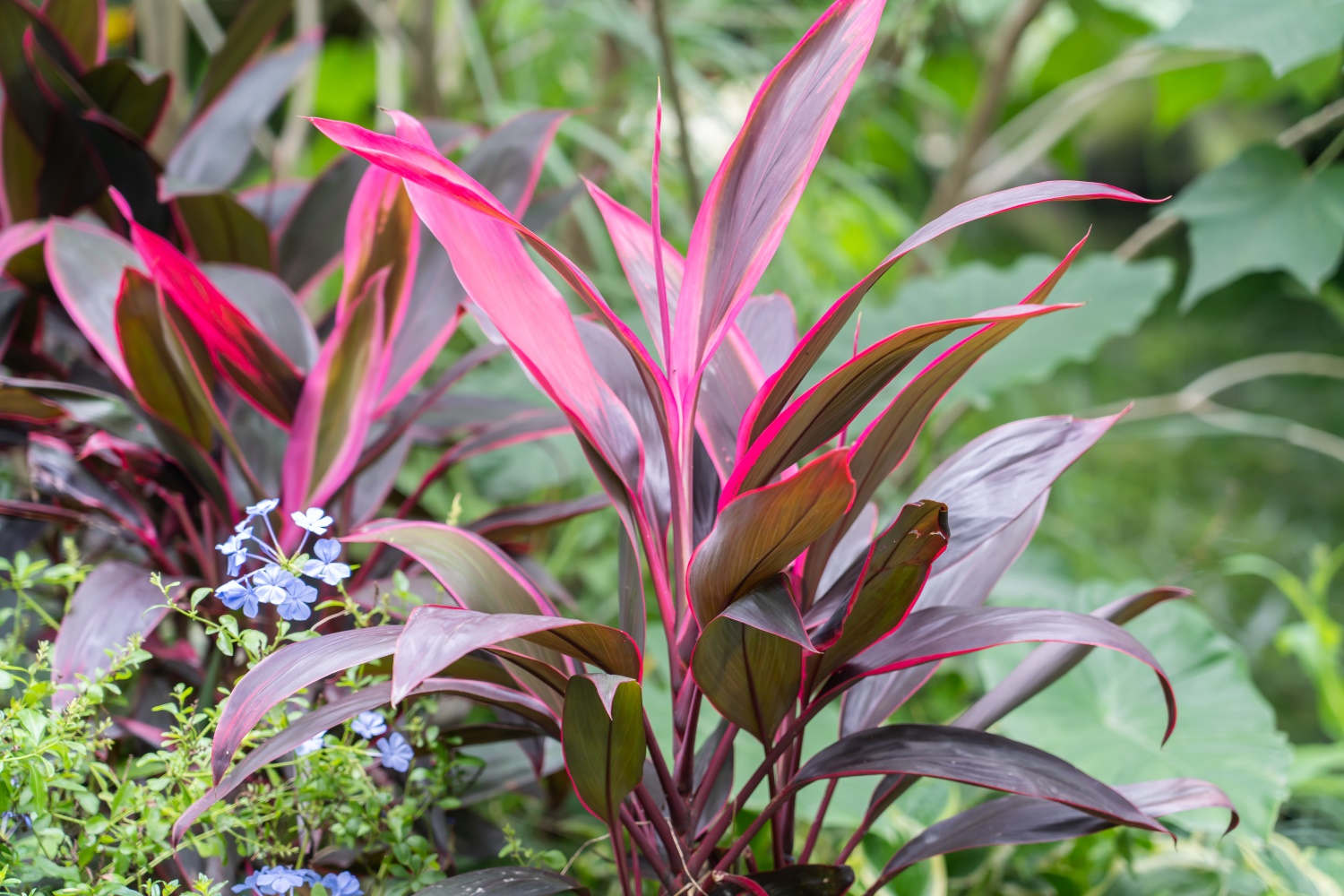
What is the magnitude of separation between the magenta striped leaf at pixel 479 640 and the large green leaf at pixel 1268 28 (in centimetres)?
89

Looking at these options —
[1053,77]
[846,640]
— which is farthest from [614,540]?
[1053,77]

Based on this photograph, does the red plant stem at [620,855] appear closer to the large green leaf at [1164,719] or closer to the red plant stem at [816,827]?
the red plant stem at [816,827]

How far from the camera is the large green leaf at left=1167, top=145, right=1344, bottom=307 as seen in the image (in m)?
1.11

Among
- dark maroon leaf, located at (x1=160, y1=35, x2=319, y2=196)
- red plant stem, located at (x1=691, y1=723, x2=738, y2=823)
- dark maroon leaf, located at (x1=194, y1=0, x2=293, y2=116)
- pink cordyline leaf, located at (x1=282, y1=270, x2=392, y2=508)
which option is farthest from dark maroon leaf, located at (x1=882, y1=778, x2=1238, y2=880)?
dark maroon leaf, located at (x1=194, y1=0, x2=293, y2=116)

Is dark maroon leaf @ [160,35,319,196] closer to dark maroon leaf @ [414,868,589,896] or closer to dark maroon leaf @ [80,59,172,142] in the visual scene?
dark maroon leaf @ [80,59,172,142]

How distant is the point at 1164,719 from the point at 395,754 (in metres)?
0.78

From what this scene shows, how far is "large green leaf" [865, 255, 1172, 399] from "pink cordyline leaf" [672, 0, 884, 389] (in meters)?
0.73

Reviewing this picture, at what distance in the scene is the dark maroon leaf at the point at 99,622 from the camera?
1.98 ft

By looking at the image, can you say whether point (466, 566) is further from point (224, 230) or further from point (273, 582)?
point (224, 230)

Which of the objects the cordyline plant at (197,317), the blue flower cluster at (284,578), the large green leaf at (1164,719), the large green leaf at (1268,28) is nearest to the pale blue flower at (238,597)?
the blue flower cluster at (284,578)

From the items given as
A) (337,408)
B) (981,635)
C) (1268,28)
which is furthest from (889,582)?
(1268,28)

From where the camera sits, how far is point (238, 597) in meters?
0.51

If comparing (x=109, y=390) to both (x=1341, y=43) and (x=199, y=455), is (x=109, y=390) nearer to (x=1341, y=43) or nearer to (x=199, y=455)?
(x=199, y=455)

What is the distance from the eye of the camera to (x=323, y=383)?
0.71 metres
